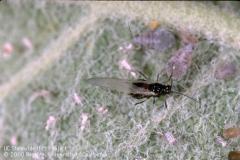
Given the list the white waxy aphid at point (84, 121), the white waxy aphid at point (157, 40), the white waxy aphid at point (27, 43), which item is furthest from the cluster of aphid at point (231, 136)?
the white waxy aphid at point (27, 43)

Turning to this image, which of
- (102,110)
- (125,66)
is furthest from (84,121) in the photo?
(125,66)

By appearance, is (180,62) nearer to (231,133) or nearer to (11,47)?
(231,133)

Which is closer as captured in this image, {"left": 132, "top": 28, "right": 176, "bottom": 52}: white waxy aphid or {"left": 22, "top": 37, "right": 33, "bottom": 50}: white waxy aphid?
{"left": 132, "top": 28, "right": 176, "bottom": 52}: white waxy aphid

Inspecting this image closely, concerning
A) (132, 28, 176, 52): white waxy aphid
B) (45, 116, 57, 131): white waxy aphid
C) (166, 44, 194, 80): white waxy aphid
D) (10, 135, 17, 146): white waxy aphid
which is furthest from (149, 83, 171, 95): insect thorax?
(10, 135, 17, 146): white waxy aphid

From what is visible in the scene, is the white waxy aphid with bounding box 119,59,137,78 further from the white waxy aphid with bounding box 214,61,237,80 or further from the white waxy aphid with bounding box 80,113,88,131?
the white waxy aphid with bounding box 214,61,237,80

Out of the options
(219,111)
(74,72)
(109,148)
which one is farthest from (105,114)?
(219,111)

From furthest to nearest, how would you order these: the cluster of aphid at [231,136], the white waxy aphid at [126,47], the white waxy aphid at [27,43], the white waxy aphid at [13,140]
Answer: the white waxy aphid at [27,43] → the white waxy aphid at [13,140] → the white waxy aphid at [126,47] → the cluster of aphid at [231,136]

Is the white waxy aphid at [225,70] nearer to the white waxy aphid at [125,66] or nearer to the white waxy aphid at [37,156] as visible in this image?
the white waxy aphid at [125,66]
